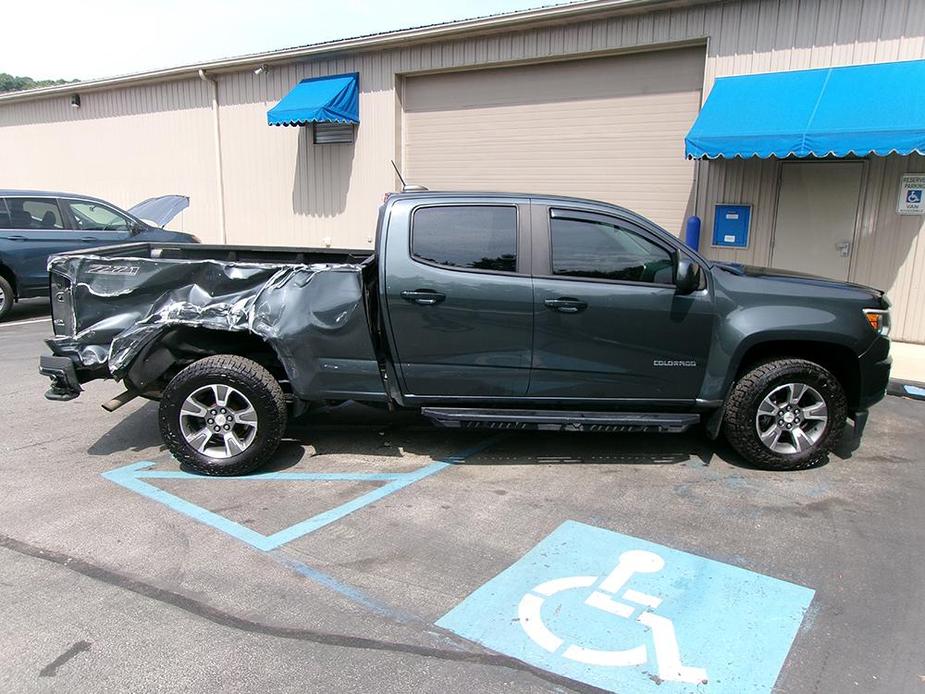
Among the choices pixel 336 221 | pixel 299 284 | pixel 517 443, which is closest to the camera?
pixel 299 284

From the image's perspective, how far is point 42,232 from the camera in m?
10.8

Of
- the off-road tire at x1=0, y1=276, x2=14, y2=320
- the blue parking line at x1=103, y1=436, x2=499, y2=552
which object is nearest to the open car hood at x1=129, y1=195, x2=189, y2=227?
the off-road tire at x1=0, y1=276, x2=14, y2=320

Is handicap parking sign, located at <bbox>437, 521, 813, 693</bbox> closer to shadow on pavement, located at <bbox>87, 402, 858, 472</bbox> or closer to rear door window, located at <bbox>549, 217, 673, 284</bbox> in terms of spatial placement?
shadow on pavement, located at <bbox>87, 402, 858, 472</bbox>

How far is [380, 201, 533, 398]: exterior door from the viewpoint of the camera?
15.7 ft

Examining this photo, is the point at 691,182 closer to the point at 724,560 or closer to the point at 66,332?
the point at 724,560

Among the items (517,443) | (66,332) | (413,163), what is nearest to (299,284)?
(66,332)

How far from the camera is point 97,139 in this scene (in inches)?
722

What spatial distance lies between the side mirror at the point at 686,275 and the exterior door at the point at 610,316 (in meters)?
0.07

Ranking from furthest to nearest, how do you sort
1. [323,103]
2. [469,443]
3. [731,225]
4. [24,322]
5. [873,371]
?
[323,103] → [24,322] → [731,225] → [469,443] → [873,371]

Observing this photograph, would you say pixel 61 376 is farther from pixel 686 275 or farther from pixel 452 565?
pixel 686 275

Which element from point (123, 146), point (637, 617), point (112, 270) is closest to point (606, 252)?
point (637, 617)

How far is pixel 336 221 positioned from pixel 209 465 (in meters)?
10.0

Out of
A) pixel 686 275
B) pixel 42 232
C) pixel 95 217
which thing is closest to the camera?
pixel 686 275

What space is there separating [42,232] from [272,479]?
8.28 m
